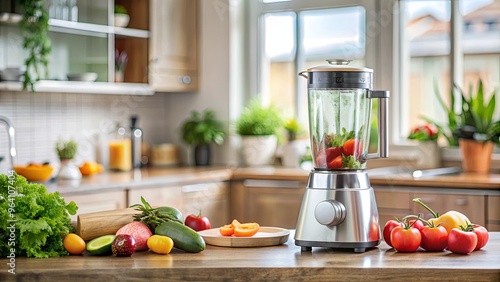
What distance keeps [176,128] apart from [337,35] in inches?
51.9

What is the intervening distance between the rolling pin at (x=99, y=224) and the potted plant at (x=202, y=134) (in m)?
2.88

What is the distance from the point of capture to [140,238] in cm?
240

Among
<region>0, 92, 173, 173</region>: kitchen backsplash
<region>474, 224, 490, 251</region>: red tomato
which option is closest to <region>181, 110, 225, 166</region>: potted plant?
<region>0, 92, 173, 173</region>: kitchen backsplash

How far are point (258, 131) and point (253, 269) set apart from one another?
10.4ft

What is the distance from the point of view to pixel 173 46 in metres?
5.36

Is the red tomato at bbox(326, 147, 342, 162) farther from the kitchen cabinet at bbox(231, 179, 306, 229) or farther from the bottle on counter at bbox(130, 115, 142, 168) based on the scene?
the bottle on counter at bbox(130, 115, 142, 168)

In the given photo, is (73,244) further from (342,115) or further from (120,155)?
(120,155)

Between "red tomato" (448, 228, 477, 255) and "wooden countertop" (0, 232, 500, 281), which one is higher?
"red tomato" (448, 228, 477, 255)

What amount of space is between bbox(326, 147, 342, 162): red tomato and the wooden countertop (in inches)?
14.2

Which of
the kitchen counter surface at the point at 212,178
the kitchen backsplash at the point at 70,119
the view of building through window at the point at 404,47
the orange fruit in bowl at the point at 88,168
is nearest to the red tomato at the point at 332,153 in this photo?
the kitchen counter surface at the point at 212,178

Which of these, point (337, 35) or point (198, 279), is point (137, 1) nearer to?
point (337, 35)

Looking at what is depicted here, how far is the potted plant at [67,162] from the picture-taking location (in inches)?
175

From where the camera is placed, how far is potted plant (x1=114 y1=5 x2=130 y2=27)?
498 cm

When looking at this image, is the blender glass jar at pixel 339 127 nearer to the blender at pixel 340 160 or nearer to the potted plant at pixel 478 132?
the blender at pixel 340 160
